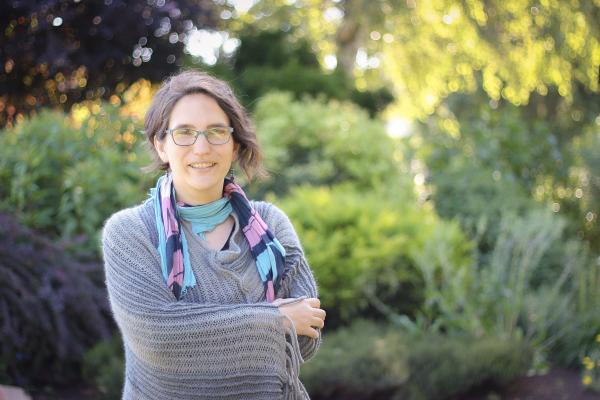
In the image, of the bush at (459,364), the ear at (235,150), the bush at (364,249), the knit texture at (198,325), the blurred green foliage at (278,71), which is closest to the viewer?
the knit texture at (198,325)

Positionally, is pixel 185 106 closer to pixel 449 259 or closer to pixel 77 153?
pixel 77 153

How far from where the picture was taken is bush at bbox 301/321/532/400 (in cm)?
382

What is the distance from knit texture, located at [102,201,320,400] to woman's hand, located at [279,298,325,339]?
4cm

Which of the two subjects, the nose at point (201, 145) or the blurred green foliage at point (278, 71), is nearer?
the nose at point (201, 145)

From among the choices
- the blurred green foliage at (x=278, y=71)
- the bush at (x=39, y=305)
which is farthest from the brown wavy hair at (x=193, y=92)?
the blurred green foliage at (x=278, y=71)

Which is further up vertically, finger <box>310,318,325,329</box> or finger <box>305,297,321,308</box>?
finger <box>305,297,321,308</box>

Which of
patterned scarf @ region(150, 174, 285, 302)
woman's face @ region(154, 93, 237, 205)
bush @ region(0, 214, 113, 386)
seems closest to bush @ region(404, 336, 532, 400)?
bush @ region(0, 214, 113, 386)

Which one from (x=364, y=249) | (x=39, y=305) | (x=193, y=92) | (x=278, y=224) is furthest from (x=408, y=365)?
(x=193, y=92)

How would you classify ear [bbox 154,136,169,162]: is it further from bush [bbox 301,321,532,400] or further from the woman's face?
bush [bbox 301,321,532,400]

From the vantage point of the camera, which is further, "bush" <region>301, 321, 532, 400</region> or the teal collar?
"bush" <region>301, 321, 532, 400</region>

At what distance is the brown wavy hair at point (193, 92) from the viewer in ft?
7.36

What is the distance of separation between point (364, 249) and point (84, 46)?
2915mm

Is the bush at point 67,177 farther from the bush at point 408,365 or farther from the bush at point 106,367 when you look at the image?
the bush at point 408,365

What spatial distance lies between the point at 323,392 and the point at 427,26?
26.3 ft
